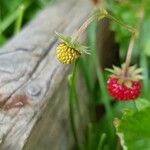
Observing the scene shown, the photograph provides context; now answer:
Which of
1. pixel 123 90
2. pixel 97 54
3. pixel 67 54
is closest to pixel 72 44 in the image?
pixel 67 54

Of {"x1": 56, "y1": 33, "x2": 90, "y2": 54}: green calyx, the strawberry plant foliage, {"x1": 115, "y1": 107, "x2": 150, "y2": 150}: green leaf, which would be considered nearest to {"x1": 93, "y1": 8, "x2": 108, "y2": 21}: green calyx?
{"x1": 56, "y1": 33, "x2": 90, "y2": 54}: green calyx

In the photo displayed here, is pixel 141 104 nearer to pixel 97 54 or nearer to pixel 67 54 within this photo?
pixel 67 54

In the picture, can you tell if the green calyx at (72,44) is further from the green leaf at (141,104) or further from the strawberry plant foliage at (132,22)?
the strawberry plant foliage at (132,22)

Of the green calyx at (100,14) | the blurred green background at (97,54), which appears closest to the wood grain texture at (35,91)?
the blurred green background at (97,54)

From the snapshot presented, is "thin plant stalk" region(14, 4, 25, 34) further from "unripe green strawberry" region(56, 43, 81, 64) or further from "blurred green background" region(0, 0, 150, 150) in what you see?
"unripe green strawberry" region(56, 43, 81, 64)

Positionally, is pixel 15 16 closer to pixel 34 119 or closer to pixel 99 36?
pixel 99 36

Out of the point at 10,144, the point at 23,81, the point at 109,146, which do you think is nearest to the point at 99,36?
the point at 109,146

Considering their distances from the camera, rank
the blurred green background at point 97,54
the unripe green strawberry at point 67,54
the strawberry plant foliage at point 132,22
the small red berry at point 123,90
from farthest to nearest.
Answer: the strawberry plant foliage at point 132,22, the blurred green background at point 97,54, the small red berry at point 123,90, the unripe green strawberry at point 67,54
